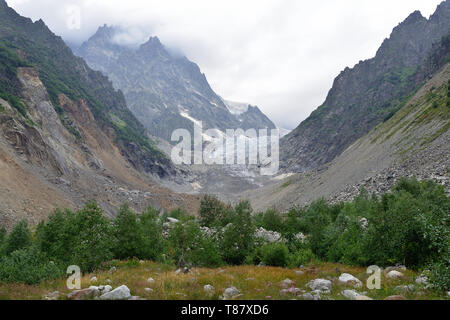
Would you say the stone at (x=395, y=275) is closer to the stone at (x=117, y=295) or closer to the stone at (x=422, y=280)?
the stone at (x=422, y=280)

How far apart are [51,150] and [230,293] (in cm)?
6103

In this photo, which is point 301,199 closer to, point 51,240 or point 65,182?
point 65,182

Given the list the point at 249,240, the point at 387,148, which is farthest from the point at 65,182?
the point at 387,148

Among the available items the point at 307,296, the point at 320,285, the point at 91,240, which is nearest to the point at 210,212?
the point at 91,240

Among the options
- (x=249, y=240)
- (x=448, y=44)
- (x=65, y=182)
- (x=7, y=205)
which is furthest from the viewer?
(x=448, y=44)

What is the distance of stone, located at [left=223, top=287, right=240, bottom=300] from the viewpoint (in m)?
10.4

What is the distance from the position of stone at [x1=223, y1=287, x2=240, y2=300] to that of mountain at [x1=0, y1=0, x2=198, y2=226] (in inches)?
1314

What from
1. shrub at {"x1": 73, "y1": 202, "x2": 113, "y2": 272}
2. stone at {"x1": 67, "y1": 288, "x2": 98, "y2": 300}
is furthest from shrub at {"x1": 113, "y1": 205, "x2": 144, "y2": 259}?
stone at {"x1": 67, "y1": 288, "x2": 98, "y2": 300}

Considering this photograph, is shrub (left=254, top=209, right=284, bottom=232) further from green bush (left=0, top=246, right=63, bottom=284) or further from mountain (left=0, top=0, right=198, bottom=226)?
mountain (left=0, top=0, right=198, bottom=226)

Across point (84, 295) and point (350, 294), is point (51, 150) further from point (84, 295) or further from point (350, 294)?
point (350, 294)

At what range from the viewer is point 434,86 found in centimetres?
8831

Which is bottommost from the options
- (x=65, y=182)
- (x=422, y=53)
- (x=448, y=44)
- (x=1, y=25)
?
(x=65, y=182)

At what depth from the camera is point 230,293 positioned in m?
10.7

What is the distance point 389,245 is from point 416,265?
1.38 metres
